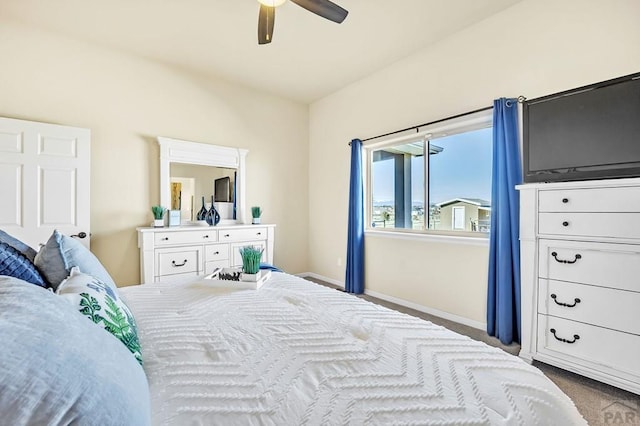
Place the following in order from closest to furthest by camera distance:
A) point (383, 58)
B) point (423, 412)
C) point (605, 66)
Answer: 1. point (423, 412)
2. point (605, 66)
3. point (383, 58)

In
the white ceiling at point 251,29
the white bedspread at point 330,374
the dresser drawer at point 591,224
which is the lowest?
Result: the white bedspread at point 330,374

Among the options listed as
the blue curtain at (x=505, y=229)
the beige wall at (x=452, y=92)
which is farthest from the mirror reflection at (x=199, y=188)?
the blue curtain at (x=505, y=229)

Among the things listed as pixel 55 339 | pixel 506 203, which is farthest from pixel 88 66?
pixel 506 203

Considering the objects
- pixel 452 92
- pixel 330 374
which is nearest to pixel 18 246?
pixel 330 374

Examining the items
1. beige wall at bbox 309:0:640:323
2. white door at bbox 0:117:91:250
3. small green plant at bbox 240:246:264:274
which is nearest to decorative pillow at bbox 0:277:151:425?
small green plant at bbox 240:246:264:274

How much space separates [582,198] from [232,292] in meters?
2.17

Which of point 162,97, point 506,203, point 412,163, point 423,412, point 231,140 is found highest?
point 162,97

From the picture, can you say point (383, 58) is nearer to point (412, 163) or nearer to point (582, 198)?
point (412, 163)

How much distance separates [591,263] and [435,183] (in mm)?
1595

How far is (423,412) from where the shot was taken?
0.69 metres

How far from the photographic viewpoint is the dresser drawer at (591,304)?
64.7 inches

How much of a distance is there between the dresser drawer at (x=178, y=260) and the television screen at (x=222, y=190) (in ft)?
2.58

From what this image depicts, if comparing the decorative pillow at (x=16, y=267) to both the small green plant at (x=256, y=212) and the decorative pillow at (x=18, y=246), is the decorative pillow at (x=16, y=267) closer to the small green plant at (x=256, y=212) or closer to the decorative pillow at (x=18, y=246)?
the decorative pillow at (x=18, y=246)

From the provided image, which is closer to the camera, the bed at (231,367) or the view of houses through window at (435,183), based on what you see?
the bed at (231,367)
